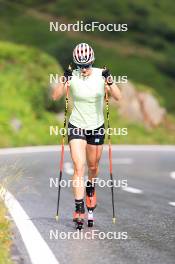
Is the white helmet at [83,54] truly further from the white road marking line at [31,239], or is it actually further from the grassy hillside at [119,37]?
the grassy hillside at [119,37]

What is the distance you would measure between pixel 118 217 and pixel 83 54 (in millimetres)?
2443

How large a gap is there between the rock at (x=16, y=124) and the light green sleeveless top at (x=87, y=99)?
23433 mm

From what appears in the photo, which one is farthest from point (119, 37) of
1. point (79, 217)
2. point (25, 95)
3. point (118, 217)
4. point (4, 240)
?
point (4, 240)

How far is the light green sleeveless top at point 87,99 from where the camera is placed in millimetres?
10750

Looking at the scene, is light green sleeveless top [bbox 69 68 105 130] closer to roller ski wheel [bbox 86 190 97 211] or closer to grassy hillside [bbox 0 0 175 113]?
roller ski wheel [bbox 86 190 97 211]

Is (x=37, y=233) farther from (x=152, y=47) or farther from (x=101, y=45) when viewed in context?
(x=152, y=47)

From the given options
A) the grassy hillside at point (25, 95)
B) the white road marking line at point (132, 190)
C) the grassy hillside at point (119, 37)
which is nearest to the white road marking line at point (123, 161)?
the white road marking line at point (132, 190)

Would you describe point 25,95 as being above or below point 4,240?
above

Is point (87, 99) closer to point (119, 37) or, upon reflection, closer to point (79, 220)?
point (79, 220)

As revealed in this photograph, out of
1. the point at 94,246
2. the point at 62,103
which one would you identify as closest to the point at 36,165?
the point at 94,246

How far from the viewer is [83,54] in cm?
1062

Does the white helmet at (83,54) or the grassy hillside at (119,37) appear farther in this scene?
the grassy hillside at (119,37)

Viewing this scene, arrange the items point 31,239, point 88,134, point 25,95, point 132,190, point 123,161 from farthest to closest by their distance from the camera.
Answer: point 25,95 → point 123,161 → point 132,190 → point 88,134 → point 31,239

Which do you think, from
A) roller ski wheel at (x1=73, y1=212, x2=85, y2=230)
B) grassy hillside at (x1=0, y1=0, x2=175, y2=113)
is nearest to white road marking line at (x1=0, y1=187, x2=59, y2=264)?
roller ski wheel at (x1=73, y1=212, x2=85, y2=230)
